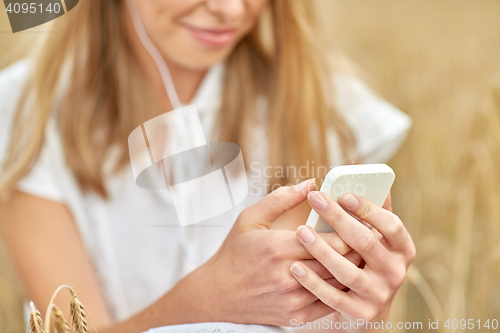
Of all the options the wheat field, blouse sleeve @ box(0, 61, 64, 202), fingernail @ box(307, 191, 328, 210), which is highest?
blouse sleeve @ box(0, 61, 64, 202)

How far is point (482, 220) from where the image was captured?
71cm

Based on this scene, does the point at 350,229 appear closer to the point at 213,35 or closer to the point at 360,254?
the point at 360,254

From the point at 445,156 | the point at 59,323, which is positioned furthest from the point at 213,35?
the point at 445,156

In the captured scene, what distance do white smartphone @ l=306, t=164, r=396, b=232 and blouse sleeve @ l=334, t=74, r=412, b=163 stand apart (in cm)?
49

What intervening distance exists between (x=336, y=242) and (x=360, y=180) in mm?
65

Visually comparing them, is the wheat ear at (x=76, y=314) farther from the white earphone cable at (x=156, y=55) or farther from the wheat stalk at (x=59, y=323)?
the white earphone cable at (x=156, y=55)

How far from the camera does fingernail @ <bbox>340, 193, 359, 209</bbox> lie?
31 cm

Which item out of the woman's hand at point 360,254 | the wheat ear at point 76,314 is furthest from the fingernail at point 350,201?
the wheat ear at point 76,314

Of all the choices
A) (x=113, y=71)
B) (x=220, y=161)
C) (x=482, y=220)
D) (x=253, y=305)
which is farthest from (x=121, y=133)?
(x=482, y=220)

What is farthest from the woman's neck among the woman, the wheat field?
the wheat field

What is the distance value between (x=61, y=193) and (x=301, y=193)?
47 centimetres

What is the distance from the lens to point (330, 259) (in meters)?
0.32

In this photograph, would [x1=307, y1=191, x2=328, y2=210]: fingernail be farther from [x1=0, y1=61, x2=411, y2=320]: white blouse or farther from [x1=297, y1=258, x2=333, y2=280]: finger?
[x1=0, y1=61, x2=411, y2=320]: white blouse

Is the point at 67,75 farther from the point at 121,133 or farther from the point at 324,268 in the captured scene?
the point at 324,268
